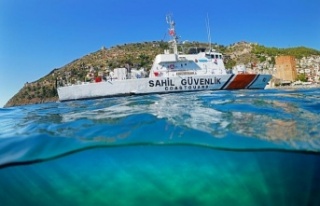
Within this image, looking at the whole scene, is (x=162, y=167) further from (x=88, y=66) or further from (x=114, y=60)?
(x=114, y=60)

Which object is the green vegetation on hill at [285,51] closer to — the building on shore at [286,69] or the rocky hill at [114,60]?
the rocky hill at [114,60]

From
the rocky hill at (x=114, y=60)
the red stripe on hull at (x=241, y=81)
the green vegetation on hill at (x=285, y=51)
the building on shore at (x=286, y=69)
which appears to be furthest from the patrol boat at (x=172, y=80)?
the green vegetation on hill at (x=285, y=51)

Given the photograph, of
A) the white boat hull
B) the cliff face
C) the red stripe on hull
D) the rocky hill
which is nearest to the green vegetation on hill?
the rocky hill

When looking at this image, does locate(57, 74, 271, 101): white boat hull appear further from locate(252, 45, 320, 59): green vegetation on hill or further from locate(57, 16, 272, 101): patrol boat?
locate(252, 45, 320, 59): green vegetation on hill

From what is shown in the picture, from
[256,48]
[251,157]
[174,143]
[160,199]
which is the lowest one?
[160,199]

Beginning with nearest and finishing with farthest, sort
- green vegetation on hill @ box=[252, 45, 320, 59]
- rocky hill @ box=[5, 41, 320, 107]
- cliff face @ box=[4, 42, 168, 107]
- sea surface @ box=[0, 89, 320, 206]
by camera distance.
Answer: sea surface @ box=[0, 89, 320, 206] < cliff face @ box=[4, 42, 168, 107] < rocky hill @ box=[5, 41, 320, 107] < green vegetation on hill @ box=[252, 45, 320, 59]

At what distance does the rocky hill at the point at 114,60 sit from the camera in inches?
3226

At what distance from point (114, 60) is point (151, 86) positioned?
73207 millimetres

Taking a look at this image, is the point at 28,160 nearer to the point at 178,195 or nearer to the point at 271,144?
the point at 178,195

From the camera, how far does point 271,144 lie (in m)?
4.18

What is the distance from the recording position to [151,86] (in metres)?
31.8

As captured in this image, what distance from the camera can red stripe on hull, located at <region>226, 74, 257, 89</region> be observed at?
33.2m

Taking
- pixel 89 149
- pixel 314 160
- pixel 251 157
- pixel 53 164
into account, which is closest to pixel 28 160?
pixel 53 164

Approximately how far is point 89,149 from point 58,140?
575 mm
